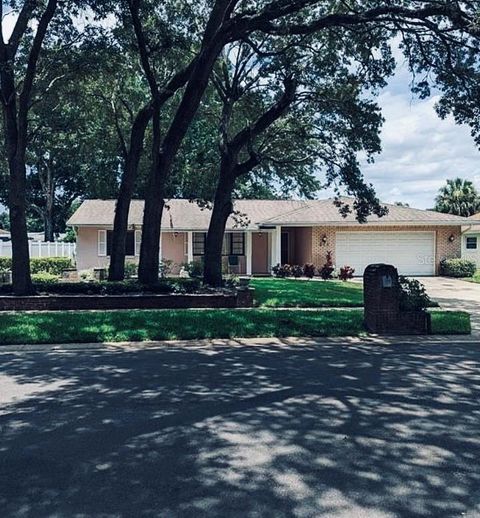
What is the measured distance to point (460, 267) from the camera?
27422 mm

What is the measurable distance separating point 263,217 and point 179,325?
19.3m

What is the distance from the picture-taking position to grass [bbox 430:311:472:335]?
37.0 feet

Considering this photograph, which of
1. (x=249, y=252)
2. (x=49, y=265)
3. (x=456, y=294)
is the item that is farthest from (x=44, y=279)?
(x=456, y=294)

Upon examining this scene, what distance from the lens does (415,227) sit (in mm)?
28547

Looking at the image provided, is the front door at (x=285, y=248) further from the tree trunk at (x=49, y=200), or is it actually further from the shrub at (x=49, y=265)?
the tree trunk at (x=49, y=200)

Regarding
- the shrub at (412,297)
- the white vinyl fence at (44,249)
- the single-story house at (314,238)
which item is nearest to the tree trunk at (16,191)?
the shrub at (412,297)

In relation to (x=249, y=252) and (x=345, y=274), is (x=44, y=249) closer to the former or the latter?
(x=249, y=252)

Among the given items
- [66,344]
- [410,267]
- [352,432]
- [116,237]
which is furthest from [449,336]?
[410,267]

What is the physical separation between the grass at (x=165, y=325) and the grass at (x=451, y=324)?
1.58 meters

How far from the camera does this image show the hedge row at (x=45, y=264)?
2609 cm

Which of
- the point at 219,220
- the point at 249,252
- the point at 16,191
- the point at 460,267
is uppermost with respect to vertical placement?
the point at 16,191

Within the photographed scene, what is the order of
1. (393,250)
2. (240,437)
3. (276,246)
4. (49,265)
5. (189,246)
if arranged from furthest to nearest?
1. (393,250)
2. (189,246)
3. (276,246)
4. (49,265)
5. (240,437)

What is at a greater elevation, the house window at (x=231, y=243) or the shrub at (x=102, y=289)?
the house window at (x=231, y=243)

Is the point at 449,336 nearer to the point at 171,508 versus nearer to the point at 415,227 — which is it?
the point at 171,508
